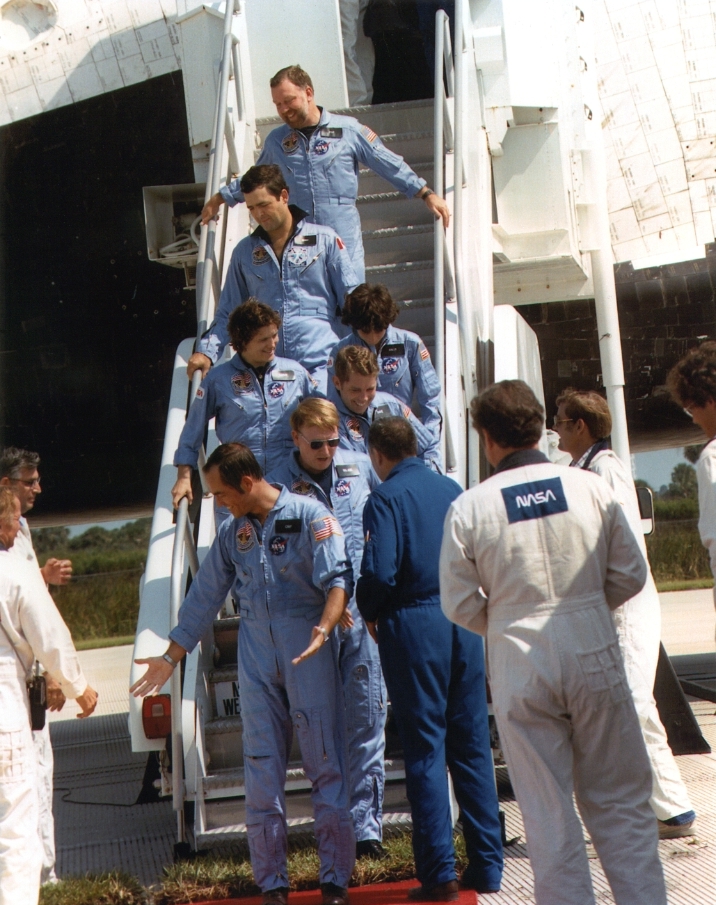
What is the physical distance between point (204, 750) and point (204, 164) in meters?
4.23

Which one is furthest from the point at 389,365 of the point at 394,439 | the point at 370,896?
the point at 370,896

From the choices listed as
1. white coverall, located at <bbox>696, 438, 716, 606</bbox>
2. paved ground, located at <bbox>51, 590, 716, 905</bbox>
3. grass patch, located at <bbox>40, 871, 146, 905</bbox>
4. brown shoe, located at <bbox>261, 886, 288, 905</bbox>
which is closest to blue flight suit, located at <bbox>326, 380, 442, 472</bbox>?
white coverall, located at <bbox>696, 438, 716, 606</bbox>

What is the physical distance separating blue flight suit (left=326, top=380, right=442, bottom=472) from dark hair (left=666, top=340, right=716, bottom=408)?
47.1 inches

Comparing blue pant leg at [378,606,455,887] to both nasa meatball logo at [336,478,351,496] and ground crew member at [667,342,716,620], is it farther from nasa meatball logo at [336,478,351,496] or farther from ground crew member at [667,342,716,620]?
ground crew member at [667,342,716,620]

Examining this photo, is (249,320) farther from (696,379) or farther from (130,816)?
(130,816)

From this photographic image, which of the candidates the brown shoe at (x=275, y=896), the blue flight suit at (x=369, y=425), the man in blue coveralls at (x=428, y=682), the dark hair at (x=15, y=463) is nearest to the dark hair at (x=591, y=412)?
the blue flight suit at (x=369, y=425)

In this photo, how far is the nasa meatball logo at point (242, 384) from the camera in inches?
187

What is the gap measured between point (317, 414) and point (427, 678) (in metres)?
1.05

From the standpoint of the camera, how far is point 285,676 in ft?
12.9

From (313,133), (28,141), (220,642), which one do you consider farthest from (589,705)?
(28,141)

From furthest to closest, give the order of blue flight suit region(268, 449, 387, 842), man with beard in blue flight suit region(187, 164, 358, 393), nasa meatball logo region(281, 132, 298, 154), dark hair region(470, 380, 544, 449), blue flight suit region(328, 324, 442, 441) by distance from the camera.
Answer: nasa meatball logo region(281, 132, 298, 154) < man with beard in blue flight suit region(187, 164, 358, 393) < blue flight suit region(328, 324, 442, 441) < blue flight suit region(268, 449, 387, 842) < dark hair region(470, 380, 544, 449)

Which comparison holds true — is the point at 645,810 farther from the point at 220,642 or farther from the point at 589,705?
the point at 220,642

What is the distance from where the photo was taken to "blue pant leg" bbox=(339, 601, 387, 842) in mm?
4266

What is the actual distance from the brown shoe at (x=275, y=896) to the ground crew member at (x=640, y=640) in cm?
145
